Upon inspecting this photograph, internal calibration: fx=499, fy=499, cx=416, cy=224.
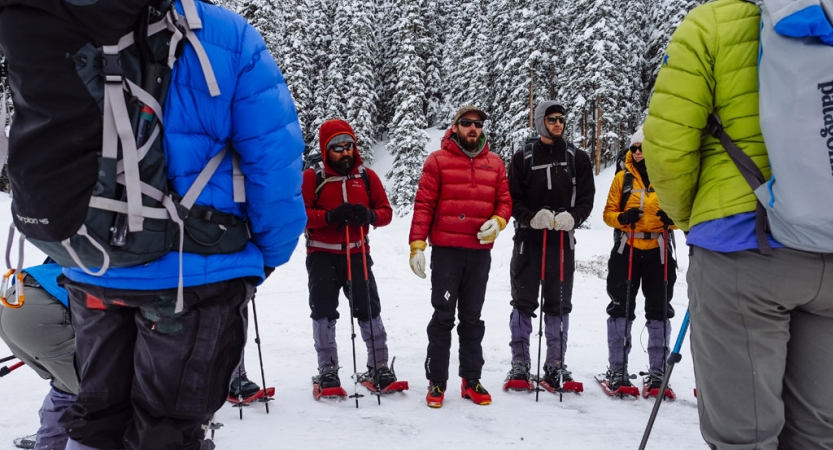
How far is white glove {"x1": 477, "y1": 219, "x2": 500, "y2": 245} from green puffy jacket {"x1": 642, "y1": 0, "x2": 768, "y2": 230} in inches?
92.3

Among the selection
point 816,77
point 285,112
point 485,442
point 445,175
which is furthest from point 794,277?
point 445,175

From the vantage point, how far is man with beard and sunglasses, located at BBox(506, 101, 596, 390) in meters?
5.38

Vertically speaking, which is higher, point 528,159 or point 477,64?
point 477,64

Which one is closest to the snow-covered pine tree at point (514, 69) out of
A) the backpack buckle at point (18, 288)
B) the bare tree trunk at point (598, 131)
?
the bare tree trunk at point (598, 131)

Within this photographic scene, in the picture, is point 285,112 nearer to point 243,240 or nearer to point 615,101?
point 243,240

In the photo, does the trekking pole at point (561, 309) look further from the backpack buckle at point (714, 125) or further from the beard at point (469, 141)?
the backpack buckle at point (714, 125)

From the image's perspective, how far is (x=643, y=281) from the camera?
5438 mm

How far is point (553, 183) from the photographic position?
18.0 ft

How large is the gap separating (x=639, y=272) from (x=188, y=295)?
4777mm

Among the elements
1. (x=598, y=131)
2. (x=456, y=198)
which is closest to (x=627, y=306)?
(x=456, y=198)

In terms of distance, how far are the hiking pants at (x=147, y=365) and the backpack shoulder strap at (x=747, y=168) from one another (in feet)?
7.48

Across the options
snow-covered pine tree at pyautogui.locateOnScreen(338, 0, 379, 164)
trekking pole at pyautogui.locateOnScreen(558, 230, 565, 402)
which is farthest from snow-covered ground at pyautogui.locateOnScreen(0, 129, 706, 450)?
snow-covered pine tree at pyautogui.locateOnScreen(338, 0, 379, 164)

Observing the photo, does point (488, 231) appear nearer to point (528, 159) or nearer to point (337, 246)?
point (528, 159)

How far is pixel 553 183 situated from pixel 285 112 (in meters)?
3.86
